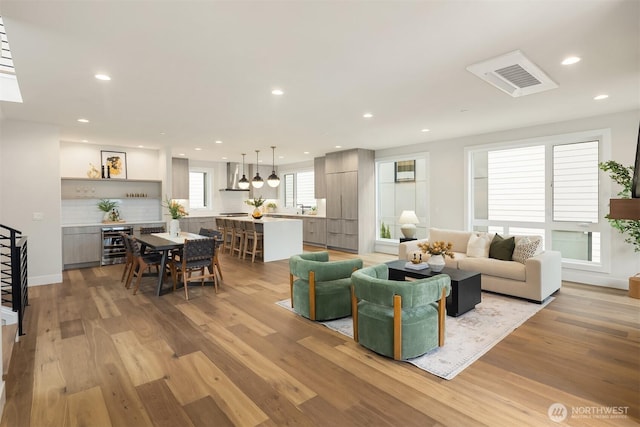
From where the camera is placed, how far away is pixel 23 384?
2.52m

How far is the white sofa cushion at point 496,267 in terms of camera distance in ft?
14.9

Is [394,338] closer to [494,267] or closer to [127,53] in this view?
[494,267]

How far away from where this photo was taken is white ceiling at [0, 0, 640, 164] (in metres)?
2.27

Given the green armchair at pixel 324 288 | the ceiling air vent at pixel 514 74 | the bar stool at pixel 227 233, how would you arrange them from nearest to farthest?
1. the ceiling air vent at pixel 514 74
2. the green armchair at pixel 324 288
3. the bar stool at pixel 227 233

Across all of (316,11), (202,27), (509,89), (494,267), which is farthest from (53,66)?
(494,267)

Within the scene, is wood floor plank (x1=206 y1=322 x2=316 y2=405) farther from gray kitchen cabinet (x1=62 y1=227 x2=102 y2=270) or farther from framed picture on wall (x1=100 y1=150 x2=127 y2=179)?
framed picture on wall (x1=100 y1=150 x2=127 y2=179)

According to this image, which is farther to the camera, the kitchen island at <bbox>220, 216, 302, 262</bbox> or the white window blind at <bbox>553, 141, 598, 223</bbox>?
the kitchen island at <bbox>220, 216, 302, 262</bbox>

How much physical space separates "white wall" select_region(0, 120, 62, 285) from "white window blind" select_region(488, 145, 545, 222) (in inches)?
318

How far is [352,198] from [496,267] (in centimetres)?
435

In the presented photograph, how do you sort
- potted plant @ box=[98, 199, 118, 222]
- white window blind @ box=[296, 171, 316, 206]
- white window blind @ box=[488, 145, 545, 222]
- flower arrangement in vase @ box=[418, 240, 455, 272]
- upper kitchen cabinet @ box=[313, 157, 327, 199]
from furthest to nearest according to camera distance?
white window blind @ box=[296, 171, 316, 206] → upper kitchen cabinet @ box=[313, 157, 327, 199] → potted plant @ box=[98, 199, 118, 222] → white window blind @ box=[488, 145, 545, 222] → flower arrangement in vase @ box=[418, 240, 455, 272]

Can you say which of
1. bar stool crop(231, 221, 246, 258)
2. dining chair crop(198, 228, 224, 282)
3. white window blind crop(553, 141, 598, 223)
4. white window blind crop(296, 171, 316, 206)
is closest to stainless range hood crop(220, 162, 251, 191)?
white window blind crop(296, 171, 316, 206)

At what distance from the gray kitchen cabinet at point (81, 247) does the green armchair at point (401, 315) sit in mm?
6277

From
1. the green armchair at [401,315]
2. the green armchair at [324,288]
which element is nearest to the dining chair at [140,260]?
the green armchair at [324,288]

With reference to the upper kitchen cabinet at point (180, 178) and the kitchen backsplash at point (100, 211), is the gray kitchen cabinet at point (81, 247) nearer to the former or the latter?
the kitchen backsplash at point (100, 211)
